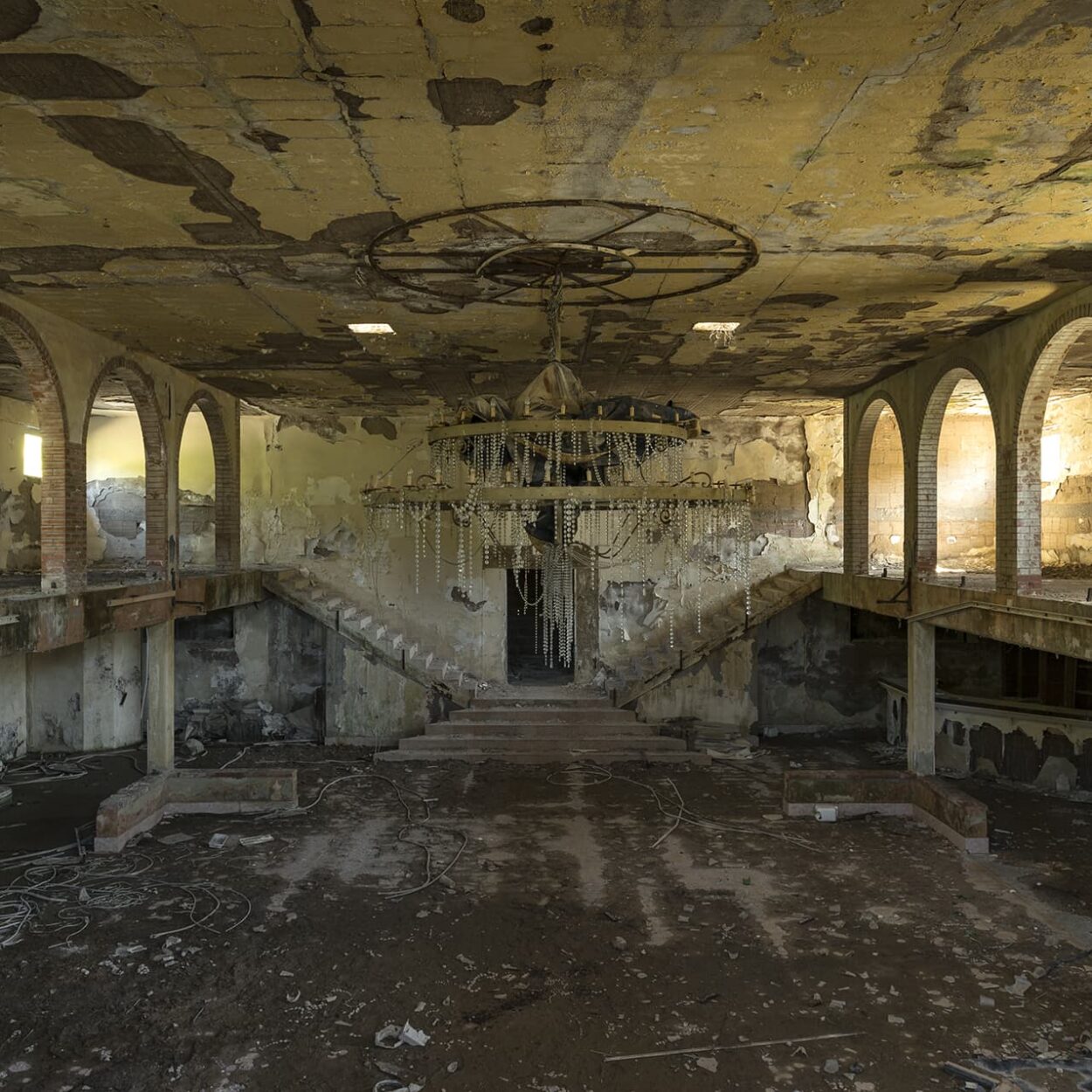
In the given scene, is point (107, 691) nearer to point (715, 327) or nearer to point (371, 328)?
point (371, 328)

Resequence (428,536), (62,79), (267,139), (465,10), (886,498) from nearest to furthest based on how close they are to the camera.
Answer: (465,10) < (62,79) < (267,139) < (886,498) < (428,536)

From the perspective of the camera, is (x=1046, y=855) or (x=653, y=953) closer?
(x=653, y=953)

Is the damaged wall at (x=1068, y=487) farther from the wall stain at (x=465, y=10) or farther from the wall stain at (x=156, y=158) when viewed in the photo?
the wall stain at (x=465, y=10)

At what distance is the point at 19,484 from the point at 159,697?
19.5ft

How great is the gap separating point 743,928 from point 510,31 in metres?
6.42

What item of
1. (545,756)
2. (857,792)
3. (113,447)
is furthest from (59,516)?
(857,792)

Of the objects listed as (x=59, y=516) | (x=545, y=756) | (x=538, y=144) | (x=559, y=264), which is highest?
(x=538, y=144)

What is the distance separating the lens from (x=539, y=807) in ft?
34.6

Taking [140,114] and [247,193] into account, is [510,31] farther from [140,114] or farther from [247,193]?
[247,193]

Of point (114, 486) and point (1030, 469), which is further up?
point (114, 486)

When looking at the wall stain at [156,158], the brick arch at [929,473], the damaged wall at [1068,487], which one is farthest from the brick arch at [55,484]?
the damaged wall at [1068,487]

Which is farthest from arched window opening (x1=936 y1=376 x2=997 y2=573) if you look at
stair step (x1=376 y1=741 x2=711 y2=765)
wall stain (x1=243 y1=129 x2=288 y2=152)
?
wall stain (x1=243 y1=129 x2=288 y2=152)

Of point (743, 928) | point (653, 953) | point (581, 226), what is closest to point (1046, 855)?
point (743, 928)

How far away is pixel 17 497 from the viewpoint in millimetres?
14398
